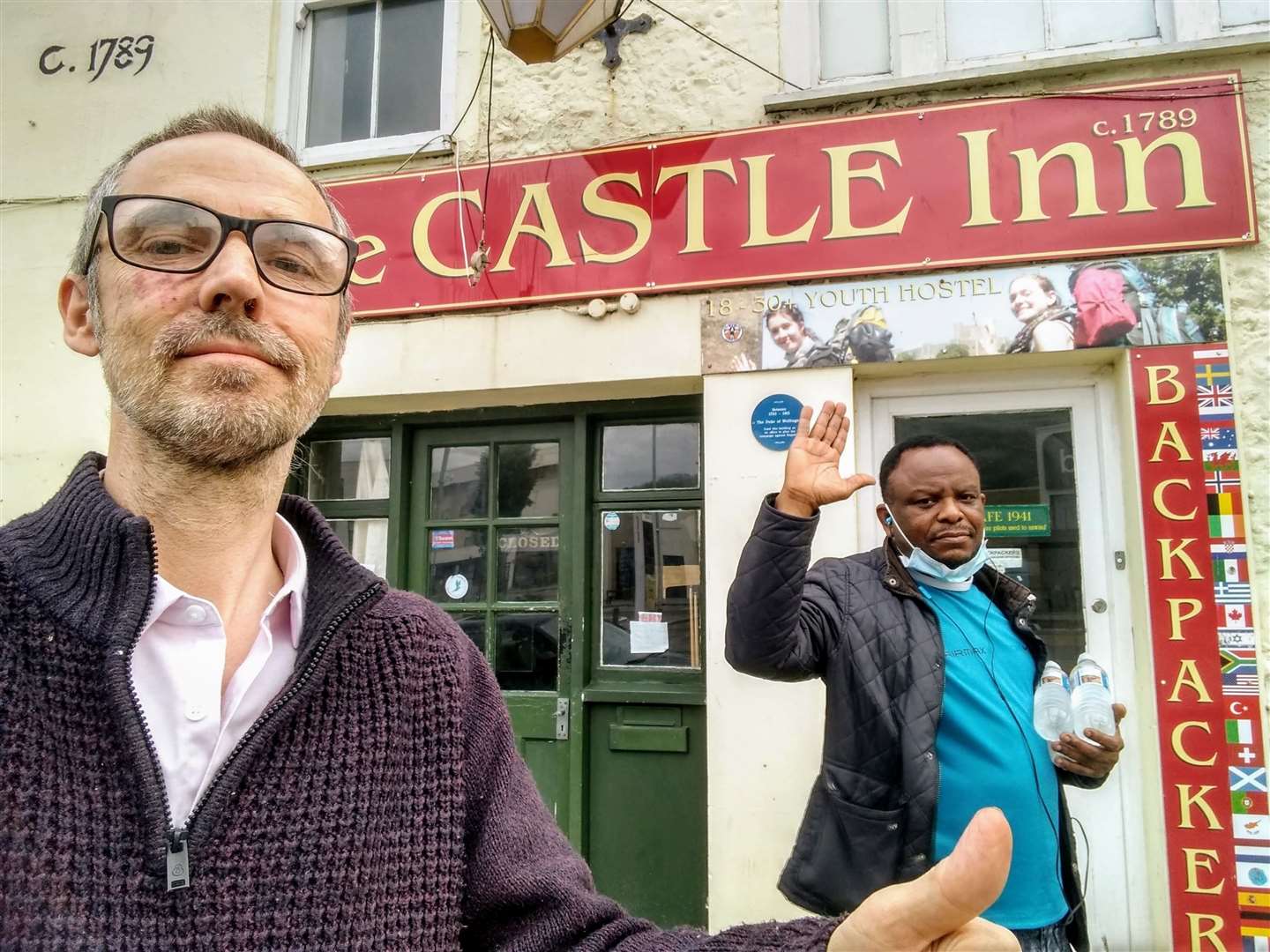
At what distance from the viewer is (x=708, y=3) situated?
12.8ft

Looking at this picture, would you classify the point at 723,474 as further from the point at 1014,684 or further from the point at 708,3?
the point at 708,3

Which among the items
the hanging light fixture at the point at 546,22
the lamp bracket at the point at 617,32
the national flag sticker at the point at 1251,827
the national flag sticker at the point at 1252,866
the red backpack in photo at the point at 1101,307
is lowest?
the national flag sticker at the point at 1252,866

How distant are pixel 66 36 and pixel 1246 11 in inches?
240

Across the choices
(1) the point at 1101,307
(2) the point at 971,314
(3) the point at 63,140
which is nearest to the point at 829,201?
(2) the point at 971,314

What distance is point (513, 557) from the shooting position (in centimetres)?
407

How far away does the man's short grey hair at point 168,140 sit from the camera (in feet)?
3.62

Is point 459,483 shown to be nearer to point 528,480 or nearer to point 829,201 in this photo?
point 528,480

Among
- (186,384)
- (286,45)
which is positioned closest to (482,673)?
(186,384)

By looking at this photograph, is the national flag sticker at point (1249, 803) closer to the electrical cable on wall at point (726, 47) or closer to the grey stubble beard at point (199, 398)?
the electrical cable on wall at point (726, 47)

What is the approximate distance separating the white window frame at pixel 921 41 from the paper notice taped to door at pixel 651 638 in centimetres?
263

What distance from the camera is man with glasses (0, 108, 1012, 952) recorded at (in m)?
0.83

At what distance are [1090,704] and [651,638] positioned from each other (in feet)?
7.07

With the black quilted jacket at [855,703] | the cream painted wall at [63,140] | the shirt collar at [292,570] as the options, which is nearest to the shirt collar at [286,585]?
the shirt collar at [292,570]

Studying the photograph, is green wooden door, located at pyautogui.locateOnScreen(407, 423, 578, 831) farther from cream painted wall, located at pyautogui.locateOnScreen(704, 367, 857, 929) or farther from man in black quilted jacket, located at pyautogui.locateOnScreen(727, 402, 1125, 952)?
man in black quilted jacket, located at pyautogui.locateOnScreen(727, 402, 1125, 952)
